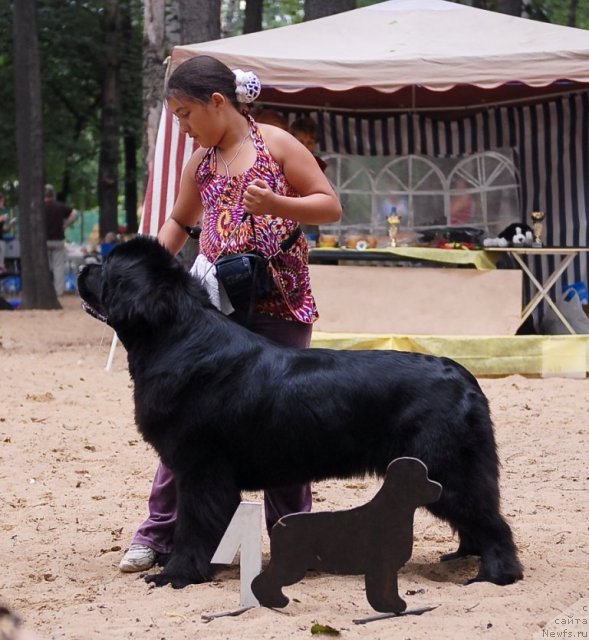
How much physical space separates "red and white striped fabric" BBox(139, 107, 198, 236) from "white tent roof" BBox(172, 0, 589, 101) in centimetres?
74

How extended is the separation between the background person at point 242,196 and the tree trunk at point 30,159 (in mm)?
13633

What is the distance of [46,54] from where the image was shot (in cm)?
2439

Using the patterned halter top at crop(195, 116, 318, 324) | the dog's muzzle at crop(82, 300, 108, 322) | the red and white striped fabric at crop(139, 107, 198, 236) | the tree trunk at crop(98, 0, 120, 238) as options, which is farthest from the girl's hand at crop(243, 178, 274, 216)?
the tree trunk at crop(98, 0, 120, 238)

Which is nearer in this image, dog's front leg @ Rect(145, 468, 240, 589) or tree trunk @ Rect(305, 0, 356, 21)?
dog's front leg @ Rect(145, 468, 240, 589)

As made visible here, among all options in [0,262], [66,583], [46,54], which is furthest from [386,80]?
[46,54]

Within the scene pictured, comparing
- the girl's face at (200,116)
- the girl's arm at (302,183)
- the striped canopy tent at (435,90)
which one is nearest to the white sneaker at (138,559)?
the girl's arm at (302,183)

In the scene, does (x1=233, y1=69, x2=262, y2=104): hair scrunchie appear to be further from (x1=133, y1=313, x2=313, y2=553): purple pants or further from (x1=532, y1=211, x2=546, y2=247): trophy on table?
(x1=532, y1=211, x2=546, y2=247): trophy on table

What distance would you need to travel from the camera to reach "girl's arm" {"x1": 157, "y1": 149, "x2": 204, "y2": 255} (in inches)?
170

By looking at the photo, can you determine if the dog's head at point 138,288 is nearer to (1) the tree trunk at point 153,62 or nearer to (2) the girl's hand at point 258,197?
(2) the girl's hand at point 258,197

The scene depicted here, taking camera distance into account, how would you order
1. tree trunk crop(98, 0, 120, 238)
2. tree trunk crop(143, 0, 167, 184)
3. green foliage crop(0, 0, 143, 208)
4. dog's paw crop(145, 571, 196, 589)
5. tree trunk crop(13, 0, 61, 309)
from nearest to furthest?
dog's paw crop(145, 571, 196, 589) < tree trunk crop(143, 0, 167, 184) < tree trunk crop(13, 0, 61, 309) < tree trunk crop(98, 0, 120, 238) < green foliage crop(0, 0, 143, 208)

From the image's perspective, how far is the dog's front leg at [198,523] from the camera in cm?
387

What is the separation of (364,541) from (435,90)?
5871 mm

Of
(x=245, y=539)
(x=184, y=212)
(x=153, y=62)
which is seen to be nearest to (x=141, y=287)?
(x=184, y=212)

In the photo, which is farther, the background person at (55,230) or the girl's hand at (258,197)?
the background person at (55,230)
